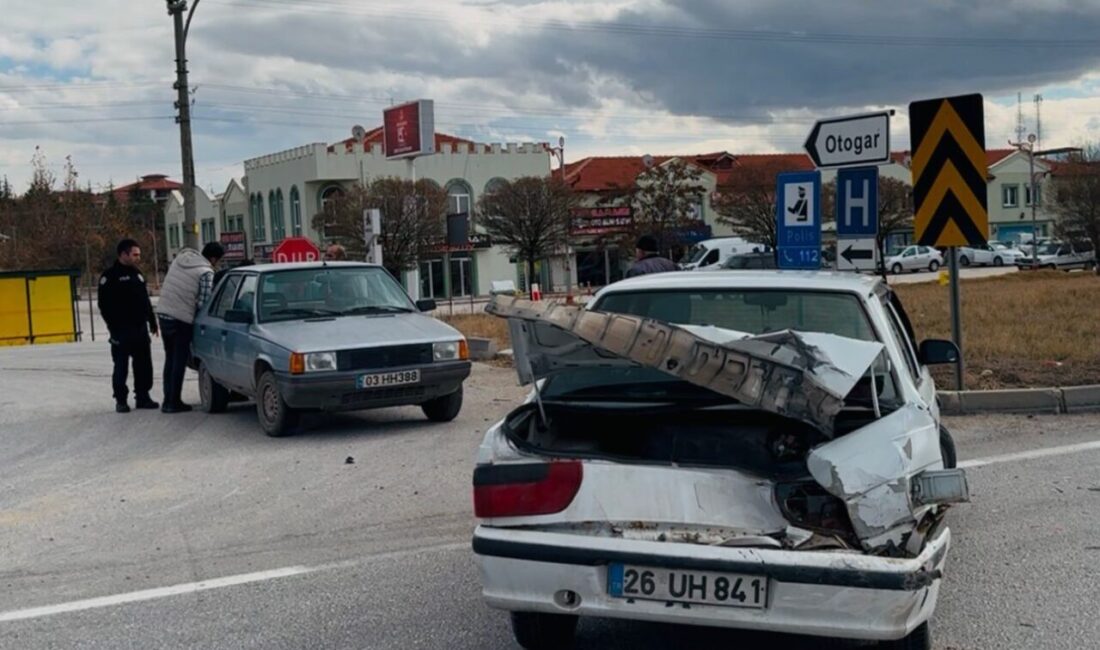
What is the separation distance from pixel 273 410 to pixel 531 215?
46.1 meters

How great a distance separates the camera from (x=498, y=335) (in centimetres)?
2086

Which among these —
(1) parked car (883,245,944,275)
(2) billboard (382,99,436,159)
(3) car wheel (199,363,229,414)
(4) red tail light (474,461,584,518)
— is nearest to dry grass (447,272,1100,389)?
(3) car wheel (199,363,229,414)

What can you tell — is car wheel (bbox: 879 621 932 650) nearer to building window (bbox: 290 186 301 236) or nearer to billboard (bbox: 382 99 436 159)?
billboard (bbox: 382 99 436 159)

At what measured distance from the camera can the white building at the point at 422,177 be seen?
6228cm

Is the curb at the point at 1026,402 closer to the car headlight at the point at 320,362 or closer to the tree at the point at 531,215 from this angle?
the car headlight at the point at 320,362

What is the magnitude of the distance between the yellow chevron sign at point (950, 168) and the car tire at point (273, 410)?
21.1 ft

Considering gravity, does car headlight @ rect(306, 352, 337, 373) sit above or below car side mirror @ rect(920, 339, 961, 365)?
below

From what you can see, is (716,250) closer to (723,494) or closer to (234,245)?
(234,245)

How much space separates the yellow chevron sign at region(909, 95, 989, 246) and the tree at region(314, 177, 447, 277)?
34.3 metres

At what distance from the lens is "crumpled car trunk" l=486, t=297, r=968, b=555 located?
4.18 meters

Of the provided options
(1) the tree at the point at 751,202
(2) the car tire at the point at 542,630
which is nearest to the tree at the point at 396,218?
(1) the tree at the point at 751,202

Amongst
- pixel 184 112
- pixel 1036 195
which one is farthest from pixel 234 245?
pixel 1036 195

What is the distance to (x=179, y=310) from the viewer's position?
12.6m

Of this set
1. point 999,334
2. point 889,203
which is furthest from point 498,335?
point 889,203
